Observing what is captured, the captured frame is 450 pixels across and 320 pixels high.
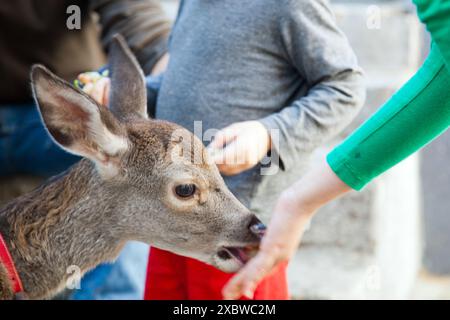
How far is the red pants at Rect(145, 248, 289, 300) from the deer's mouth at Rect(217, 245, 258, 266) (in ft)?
0.61

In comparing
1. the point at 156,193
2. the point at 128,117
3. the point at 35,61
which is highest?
the point at 128,117

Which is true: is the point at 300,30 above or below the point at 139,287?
above

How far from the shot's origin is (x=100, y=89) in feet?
5.71

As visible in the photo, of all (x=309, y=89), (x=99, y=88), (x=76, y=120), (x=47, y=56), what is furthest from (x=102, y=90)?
(x=47, y=56)

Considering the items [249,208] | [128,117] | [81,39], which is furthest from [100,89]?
[81,39]

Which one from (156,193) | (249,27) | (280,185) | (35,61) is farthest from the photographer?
(35,61)

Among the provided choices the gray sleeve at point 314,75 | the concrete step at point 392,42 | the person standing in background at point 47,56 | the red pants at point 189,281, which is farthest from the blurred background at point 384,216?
the red pants at point 189,281

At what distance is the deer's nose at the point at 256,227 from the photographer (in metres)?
1.60

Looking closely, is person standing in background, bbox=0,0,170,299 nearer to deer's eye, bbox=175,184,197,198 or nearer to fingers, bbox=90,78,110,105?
fingers, bbox=90,78,110,105

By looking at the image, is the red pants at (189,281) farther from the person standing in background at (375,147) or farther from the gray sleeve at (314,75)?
the gray sleeve at (314,75)

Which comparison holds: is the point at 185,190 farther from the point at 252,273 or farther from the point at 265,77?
the point at 265,77

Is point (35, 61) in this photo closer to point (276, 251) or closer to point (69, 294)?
point (69, 294)

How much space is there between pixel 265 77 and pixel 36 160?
103 centimetres

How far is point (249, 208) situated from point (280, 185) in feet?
0.39
